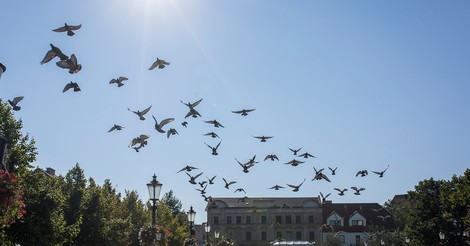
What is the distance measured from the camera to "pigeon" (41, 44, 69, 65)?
13148 mm

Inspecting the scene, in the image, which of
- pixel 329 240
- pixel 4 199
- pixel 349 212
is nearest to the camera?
pixel 4 199

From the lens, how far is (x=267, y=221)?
334 feet

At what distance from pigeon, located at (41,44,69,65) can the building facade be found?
88.7 m

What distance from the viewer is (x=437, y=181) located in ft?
173

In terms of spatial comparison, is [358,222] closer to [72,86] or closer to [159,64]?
[159,64]

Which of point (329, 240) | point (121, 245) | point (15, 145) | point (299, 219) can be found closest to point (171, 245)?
point (121, 245)

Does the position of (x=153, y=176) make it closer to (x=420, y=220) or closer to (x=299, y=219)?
(x=420, y=220)

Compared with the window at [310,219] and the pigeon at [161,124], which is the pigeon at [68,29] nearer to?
the pigeon at [161,124]

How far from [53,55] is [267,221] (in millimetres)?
91787

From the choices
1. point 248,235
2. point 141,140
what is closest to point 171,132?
point 141,140

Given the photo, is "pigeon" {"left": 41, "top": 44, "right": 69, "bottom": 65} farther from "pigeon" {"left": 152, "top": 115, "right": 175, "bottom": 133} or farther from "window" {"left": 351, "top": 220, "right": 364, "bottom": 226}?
"window" {"left": 351, "top": 220, "right": 364, "bottom": 226}

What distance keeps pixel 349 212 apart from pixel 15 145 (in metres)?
79.7

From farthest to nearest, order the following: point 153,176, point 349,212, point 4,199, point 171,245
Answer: point 349,212
point 171,245
point 153,176
point 4,199

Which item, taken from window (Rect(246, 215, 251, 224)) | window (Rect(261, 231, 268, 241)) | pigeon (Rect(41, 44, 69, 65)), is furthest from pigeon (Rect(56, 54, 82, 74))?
window (Rect(261, 231, 268, 241))
